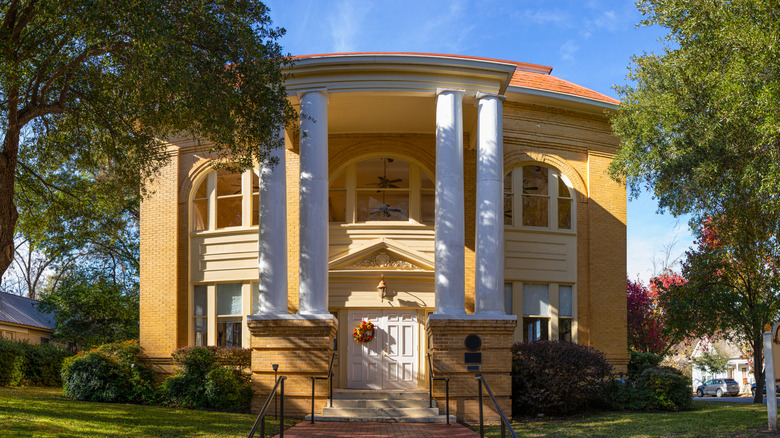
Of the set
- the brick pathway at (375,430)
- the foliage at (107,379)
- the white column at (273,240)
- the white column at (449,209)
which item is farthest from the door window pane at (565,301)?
the foliage at (107,379)

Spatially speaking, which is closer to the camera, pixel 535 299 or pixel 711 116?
pixel 711 116

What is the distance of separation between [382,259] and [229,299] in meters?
4.44

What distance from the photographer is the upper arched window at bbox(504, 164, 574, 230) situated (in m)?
20.7

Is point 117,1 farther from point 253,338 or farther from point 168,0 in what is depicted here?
point 253,338

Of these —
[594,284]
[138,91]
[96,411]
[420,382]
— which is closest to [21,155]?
[138,91]

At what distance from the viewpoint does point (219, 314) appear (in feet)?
66.4

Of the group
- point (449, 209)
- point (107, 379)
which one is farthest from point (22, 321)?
point (449, 209)

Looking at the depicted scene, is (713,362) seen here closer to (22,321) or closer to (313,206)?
(22,321)

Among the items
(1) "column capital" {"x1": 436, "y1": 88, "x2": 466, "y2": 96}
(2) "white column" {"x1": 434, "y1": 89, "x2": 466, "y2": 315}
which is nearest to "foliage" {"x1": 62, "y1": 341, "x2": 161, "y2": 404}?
(2) "white column" {"x1": 434, "y1": 89, "x2": 466, "y2": 315}

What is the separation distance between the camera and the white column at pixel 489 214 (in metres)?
16.2

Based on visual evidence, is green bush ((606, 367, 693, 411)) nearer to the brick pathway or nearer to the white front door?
the white front door

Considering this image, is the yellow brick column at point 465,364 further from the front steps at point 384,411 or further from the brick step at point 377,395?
the brick step at point 377,395

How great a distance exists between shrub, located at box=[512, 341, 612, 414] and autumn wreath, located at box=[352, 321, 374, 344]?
3742 millimetres

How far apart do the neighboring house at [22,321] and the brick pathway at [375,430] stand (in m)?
24.9
